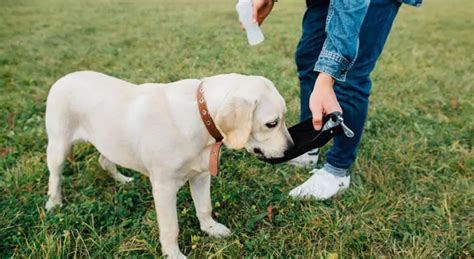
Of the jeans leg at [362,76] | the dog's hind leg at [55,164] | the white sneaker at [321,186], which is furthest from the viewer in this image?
the white sneaker at [321,186]

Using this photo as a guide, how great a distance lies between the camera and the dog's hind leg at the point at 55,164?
3002mm

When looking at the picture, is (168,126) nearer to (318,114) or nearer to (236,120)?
(236,120)

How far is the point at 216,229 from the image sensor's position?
2.90m

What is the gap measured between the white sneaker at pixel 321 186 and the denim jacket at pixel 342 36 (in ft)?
3.41

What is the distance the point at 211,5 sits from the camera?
547 inches

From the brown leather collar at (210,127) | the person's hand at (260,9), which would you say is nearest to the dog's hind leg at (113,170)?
the brown leather collar at (210,127)

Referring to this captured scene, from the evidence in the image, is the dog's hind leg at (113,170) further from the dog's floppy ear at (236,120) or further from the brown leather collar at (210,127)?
the dog's floppy ear at (236,120)

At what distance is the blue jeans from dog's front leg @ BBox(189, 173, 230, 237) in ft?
3.24

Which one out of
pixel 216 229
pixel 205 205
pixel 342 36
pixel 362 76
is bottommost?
pixel 216 229

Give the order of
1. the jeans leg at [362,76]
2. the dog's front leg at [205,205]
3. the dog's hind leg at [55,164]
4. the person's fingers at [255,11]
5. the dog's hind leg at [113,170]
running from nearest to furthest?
1. the jeans leg at [362,76]
2. the dog's front leg at [205,205]
3. the dog's hind leg at [55,164]
4. the person's fingers at [255,11]
5. the dog's hind leg at [113,170]

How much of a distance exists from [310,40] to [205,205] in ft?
4.43

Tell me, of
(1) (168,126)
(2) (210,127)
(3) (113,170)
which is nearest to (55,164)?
(3) (113,170)

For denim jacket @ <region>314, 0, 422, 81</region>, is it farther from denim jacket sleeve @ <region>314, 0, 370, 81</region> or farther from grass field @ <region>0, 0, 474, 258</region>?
grass field @ <region>0, 0, 474, 258</region>

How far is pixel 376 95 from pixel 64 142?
371 cm
